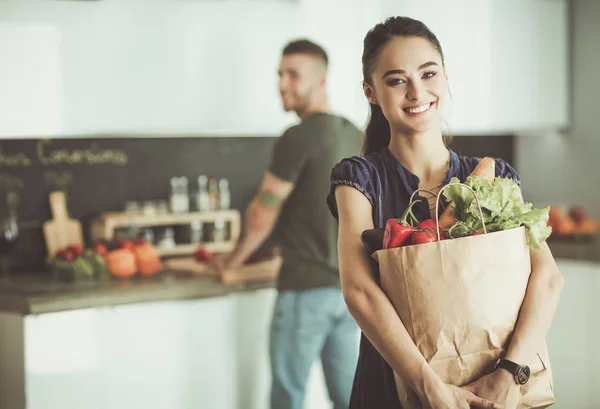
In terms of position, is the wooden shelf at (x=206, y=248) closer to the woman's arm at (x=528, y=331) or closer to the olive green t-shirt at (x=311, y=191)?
the olive green t-shirt at (x=311, y=191)

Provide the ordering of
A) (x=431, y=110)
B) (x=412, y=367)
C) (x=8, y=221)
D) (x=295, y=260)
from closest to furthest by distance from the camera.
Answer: (x=412, y=367), (x=431, y=110), (x=295, y=260), (x=8, y=221)

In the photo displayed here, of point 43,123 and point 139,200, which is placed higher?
point 43,123

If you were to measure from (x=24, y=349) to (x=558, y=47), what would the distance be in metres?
2.63

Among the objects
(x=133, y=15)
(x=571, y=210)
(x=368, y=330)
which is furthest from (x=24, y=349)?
(x=571, y=210)

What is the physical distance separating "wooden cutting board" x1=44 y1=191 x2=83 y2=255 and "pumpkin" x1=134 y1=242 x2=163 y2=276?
41cm

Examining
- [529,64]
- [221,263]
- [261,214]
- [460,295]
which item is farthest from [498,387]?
[529,64]

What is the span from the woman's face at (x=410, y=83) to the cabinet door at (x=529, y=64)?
7.40 ft

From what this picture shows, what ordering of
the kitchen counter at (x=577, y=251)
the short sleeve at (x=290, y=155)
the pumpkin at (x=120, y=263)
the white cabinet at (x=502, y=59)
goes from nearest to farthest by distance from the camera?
the short sleeve at (x=290, y=155), the pumpkin at (x=120, y=263), the kitchen counter at (x=577, y=251), the white cabinet at (x=502, y=59)

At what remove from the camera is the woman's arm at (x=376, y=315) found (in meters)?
1.23

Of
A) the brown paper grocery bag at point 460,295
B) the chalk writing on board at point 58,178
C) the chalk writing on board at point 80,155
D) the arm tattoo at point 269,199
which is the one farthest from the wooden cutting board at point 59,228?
the brown paper grocery bag at point 460,295

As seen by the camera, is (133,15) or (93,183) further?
(93,183)

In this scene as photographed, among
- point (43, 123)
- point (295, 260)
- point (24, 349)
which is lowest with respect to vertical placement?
point (24, 349)

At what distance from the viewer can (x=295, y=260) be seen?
112 inches

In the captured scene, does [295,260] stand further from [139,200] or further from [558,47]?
[558,47]
